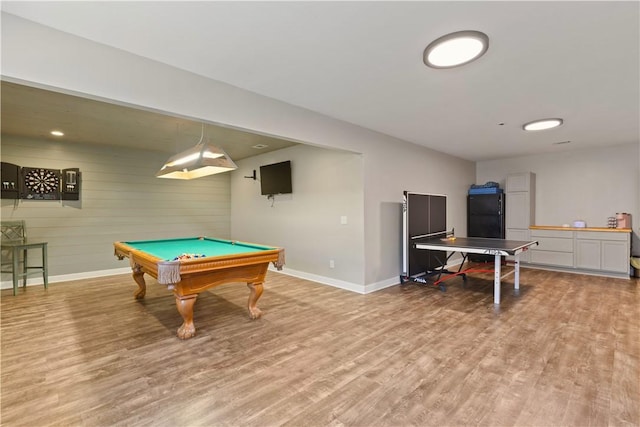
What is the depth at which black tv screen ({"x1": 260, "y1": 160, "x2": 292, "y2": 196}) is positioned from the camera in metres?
5.62

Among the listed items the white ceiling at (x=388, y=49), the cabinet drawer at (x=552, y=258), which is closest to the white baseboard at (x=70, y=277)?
the white ceiling at (x=388, y=49)

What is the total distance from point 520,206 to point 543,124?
2.70 m

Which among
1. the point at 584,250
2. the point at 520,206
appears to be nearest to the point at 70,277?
the point at 520,206

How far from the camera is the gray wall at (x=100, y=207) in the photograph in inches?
198

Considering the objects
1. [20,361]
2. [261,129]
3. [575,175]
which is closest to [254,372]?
[20,361]

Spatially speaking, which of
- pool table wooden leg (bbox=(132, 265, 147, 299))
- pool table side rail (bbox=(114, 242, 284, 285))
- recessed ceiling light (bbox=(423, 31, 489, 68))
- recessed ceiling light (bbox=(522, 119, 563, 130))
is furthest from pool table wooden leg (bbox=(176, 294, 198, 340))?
recessed ceiling light (bbox=(522, 119, 563, 130))

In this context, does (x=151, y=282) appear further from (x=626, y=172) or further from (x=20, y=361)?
(x=626, y=172)

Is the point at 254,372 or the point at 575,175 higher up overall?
the point at 575,175

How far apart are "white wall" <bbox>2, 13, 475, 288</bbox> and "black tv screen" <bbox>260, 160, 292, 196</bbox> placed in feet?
5.81

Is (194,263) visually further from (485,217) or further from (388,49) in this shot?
(485,217)

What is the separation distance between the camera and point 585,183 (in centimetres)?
592

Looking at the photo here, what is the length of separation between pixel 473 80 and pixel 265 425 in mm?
3225

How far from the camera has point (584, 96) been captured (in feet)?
10.4

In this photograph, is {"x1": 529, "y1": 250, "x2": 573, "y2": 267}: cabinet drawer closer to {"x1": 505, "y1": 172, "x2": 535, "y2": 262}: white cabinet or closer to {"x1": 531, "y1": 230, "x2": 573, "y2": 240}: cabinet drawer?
{"x1": 505, "y1": 172, "x2": 535, "y2": 262}: white cabinet
